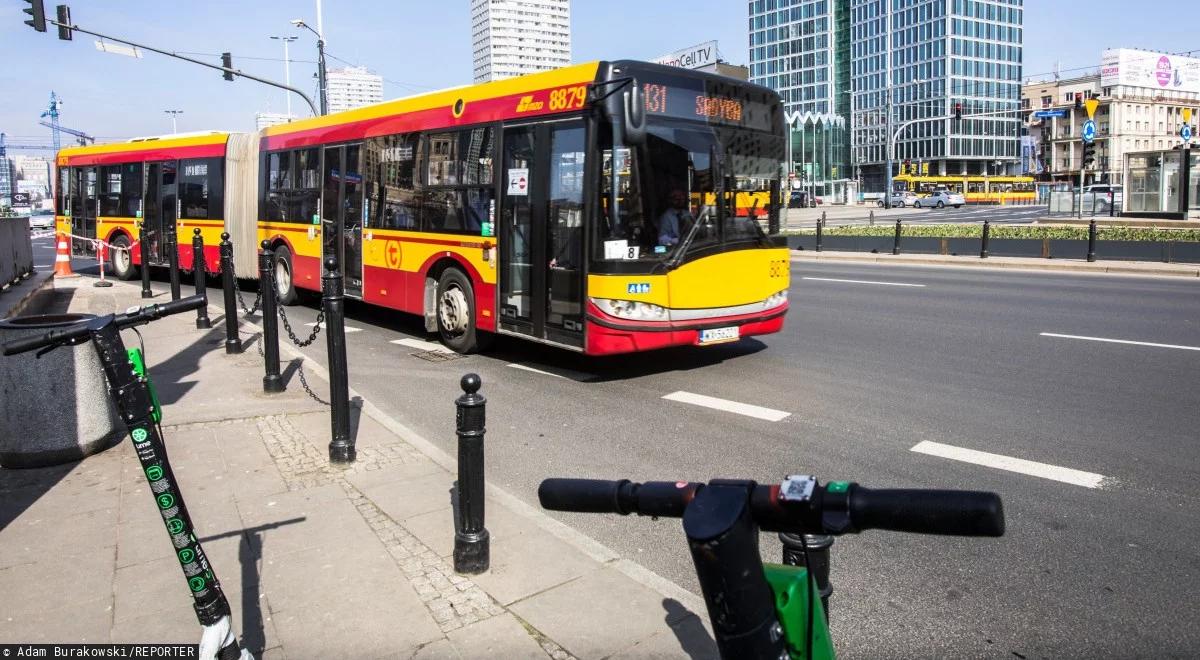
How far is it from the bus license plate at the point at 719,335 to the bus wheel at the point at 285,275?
29.6ft

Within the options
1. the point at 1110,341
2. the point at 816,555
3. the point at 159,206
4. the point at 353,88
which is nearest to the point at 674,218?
the point at 1110,341

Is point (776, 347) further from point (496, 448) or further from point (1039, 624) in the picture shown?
point (1039, 624)

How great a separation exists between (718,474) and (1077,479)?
7.66 ft

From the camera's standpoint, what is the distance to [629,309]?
873 cm

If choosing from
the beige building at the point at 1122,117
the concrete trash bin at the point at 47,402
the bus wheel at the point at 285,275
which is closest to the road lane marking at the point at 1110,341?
the concrete trash bin at the point at 47,402

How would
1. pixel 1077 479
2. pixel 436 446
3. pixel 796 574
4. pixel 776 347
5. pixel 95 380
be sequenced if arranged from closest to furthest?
pixel 796 574
pixel 1077 479
pixel 95 380
pixel 436 446
pixel 776 347

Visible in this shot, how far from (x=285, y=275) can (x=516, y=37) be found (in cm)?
7108

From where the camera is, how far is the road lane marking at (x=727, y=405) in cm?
779

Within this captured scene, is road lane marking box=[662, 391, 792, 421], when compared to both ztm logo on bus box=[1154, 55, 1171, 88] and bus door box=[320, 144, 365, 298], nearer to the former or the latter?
bus door box=[320, 144, 365, 298]

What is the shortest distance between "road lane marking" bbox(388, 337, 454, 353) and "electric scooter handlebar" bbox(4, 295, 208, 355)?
8112 millimetres

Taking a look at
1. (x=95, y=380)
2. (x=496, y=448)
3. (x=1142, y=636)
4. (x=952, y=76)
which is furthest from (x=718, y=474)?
(x=952, y=76)

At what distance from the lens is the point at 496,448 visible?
6.98 metres

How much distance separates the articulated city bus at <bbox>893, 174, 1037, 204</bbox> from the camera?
84625 mm

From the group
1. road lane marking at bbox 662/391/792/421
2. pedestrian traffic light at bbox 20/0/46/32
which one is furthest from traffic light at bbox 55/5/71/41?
road lane marking at bbox 662/391/792/421
